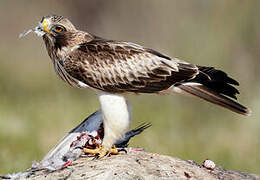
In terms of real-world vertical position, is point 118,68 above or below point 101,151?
above

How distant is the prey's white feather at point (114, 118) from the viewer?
783 centimetres

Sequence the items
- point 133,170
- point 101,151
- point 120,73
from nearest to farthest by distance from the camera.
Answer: point 133,170, point 101,151, point 120,73

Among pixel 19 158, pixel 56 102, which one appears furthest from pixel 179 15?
pixel 19 158

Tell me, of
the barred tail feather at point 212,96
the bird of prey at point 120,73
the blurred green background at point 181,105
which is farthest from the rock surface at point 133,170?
the blurred green background at point 181,105

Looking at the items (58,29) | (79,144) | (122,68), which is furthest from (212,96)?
(58,29)

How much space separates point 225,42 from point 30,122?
488 centimetres

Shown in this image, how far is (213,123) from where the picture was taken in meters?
13.3

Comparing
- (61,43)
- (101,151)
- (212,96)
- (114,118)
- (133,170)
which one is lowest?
(133,170)

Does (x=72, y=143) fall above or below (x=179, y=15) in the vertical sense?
below

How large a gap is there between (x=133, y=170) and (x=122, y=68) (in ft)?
5.95

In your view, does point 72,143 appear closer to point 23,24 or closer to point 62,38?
point 62,38

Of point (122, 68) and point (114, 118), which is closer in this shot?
point (114, 118)

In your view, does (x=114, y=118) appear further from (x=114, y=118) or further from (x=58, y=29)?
(x=58, y=29)

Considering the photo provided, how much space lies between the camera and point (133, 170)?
6.88m
